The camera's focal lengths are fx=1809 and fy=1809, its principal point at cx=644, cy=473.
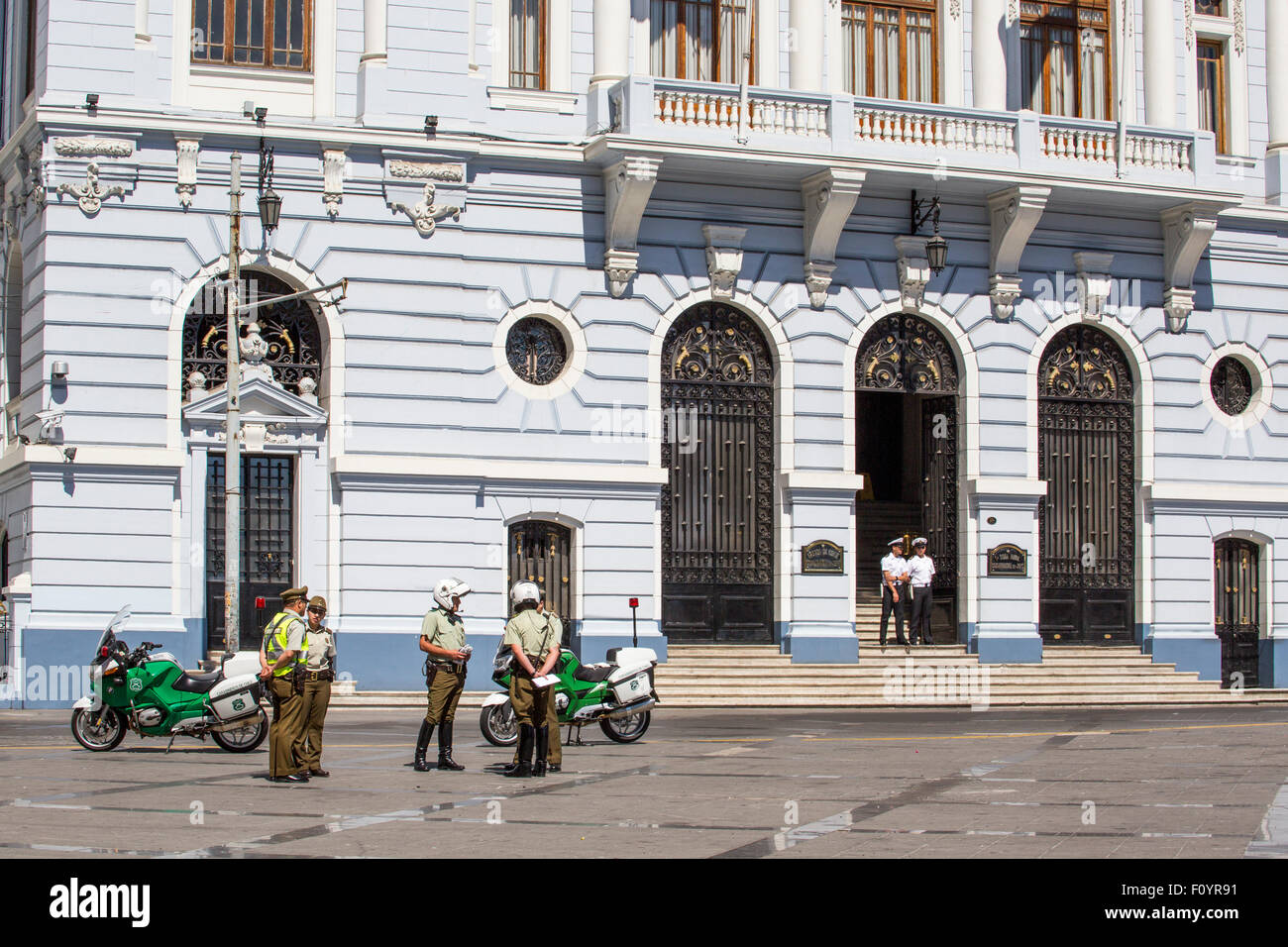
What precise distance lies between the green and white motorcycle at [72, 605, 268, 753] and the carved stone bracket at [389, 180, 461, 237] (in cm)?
1033

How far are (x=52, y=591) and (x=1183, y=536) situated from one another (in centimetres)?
1935

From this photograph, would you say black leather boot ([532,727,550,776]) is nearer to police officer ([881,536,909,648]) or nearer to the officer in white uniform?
police officer ([881,536,909,648])

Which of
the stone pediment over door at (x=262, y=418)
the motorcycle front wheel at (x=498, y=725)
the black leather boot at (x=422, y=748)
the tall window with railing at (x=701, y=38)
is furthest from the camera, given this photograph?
the tall window with railing at (x=701, y=38)

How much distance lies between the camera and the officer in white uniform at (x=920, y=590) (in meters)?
30.5

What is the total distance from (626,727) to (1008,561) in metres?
11.9

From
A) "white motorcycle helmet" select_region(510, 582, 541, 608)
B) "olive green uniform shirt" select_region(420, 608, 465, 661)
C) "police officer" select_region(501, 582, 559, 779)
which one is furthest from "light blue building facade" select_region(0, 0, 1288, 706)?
"police officer" select_region(501, 582, 559, 779)

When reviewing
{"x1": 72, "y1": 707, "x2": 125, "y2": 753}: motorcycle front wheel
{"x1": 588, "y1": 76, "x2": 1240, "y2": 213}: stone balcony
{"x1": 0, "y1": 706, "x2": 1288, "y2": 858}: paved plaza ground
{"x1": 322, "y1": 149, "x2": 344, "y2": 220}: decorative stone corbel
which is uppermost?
{"x1": 588, "y1": 76, "x2": 1240, "y2": 213}: stone balcony

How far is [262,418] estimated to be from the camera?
27625 mm

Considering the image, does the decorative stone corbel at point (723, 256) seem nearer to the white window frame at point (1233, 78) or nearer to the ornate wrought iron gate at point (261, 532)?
the ornate wrought iron gate at point (261, 532)

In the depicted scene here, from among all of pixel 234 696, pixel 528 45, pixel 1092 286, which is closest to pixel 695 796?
pixel 234 696

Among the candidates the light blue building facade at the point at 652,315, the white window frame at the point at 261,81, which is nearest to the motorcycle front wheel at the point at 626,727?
the light blue building facade at the point at 652,315

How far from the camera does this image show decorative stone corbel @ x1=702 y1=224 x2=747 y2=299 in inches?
1175

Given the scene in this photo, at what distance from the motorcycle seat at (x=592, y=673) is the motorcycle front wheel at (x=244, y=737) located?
3.59 m

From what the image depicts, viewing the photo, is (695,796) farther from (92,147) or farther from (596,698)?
(92,147)
